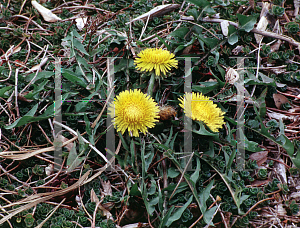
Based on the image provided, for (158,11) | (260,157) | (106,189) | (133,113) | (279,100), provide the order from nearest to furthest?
(133,113) < (106,189) < (260,157) < (279,100) < (158,11)

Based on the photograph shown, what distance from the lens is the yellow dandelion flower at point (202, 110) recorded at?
169 cm

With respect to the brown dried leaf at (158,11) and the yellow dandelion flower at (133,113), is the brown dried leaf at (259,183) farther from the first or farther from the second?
the brown dried leaf at (158,11)

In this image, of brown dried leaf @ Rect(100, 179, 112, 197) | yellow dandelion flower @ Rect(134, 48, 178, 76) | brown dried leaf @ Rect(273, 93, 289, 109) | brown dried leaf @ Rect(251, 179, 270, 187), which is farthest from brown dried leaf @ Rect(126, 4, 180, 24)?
brown dried leaf @ Rect(251, 179, 270, 187)

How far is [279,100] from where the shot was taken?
1979 millimetres

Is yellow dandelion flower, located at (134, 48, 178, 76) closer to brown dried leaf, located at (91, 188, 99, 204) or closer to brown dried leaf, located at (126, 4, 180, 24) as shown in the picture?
brown dried leaf, located at (126, 4, 180, 24)

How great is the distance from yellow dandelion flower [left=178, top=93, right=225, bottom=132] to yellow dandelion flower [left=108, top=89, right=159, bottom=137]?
206 mm

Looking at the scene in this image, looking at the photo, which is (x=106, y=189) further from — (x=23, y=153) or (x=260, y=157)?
(x=260, y=157)

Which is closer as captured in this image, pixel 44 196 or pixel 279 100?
pixel 44 196

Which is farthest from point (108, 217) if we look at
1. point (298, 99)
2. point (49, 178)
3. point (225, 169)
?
point (298, 99)

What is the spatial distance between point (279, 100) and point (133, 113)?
1.15 m

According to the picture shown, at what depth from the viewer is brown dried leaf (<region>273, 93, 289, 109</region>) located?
1976mm

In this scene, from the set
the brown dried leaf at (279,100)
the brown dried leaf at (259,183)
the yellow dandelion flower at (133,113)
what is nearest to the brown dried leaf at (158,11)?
the yellow dandelion flower at (133,113)

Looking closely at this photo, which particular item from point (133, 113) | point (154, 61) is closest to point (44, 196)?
point (133, 113)

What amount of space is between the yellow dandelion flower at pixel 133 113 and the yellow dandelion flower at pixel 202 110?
8.1 inches
